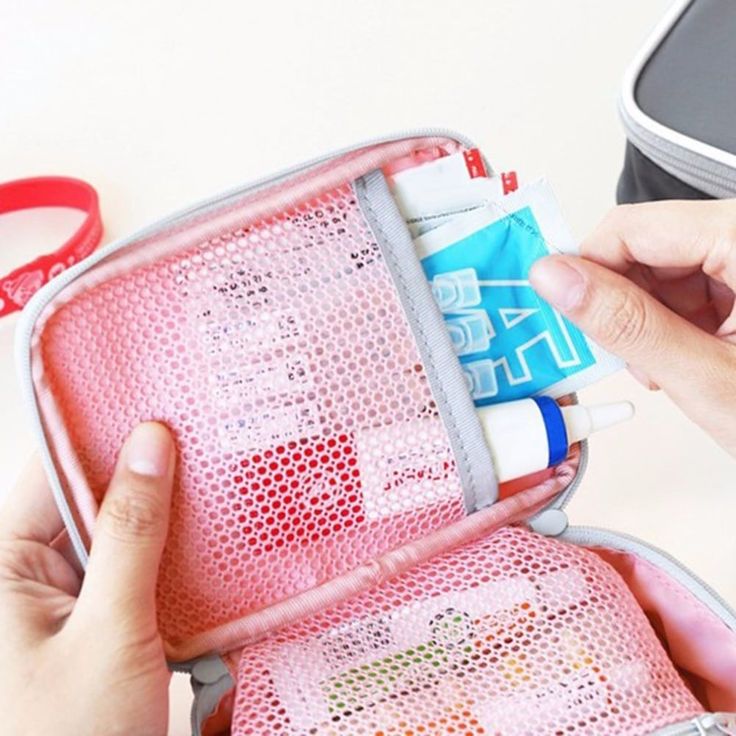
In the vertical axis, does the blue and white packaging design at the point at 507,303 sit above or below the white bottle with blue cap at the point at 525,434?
above

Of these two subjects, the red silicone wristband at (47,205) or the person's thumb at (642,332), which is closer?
the person's thumb at (642,332)

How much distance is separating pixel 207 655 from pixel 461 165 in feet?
0.76

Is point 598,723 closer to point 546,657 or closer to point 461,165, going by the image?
point 546,657

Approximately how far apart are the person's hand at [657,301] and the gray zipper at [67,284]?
106 mm

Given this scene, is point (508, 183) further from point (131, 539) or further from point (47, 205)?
point (47, 205)

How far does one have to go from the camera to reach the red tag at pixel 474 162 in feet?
1.38

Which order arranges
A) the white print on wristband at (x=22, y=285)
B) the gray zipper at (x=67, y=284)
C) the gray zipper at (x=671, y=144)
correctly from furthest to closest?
the white print on wristband at (x=22, y=285)
the gray zipper at (x=671, y=144)
the gray zipper at (x=67, y=284)

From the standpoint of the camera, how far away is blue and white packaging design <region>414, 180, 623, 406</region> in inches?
16.8

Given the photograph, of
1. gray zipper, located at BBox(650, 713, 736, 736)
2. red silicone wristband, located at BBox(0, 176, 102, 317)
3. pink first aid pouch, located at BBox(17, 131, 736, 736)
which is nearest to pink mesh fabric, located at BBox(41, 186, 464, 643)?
pink first aid pouch, located at BBox(17, 131, 736, 736)

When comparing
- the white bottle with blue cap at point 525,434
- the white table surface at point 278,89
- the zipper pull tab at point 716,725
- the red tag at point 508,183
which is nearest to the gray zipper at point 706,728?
the zipper pull tab at point 716,725

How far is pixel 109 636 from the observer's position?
381mm

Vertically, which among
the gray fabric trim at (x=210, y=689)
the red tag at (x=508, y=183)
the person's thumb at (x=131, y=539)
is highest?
the red tag at (x=508, y=183)

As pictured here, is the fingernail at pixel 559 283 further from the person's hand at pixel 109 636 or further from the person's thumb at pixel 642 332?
the person's hand at pixel 109 636

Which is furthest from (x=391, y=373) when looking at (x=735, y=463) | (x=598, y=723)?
(x=735, y=463)
